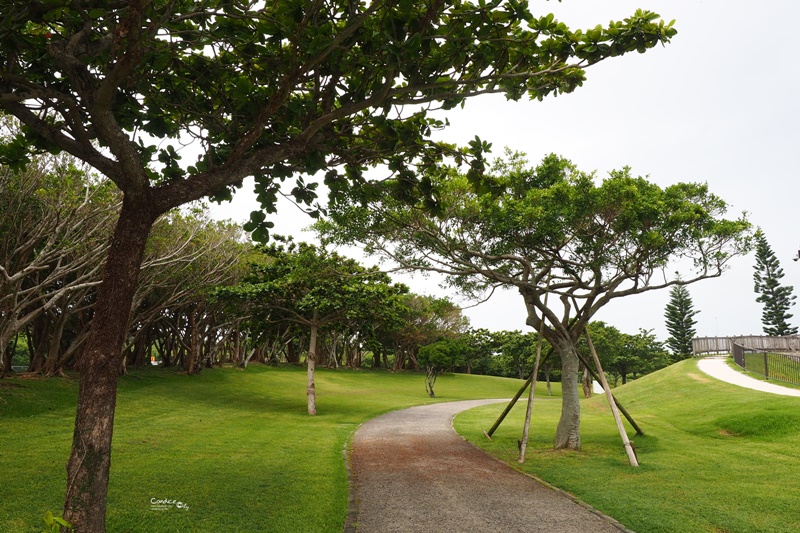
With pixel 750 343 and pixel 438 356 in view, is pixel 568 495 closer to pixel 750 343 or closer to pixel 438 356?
pixel 438 356

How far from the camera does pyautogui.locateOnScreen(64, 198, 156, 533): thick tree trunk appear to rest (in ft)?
15.2

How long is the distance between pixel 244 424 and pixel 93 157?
15539 mm

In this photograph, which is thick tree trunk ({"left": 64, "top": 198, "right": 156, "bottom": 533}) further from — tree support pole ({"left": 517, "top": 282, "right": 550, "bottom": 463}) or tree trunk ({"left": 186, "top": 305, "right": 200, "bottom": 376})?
tree trunk ({"left": 186, "top": 305, "right": 200, "bottom": 376})

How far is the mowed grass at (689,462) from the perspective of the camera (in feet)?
25.2

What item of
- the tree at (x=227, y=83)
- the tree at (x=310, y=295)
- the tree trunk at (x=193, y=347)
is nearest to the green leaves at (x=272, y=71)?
the tree at (x=227, y=83)

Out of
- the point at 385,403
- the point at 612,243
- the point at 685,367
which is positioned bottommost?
the point at 385,403

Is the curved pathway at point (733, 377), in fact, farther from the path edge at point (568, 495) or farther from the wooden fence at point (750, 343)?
the path edge at point (568, 495)

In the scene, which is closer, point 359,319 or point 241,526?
point 241,526

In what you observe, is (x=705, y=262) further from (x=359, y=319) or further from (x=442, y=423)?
(x=359, y=319)

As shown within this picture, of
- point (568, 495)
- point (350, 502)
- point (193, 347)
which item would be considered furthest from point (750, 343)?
point (193, 347)

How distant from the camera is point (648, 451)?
13570 millimetres

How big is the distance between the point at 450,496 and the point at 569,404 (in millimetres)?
6459

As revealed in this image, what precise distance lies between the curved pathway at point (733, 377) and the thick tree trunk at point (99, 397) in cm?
2388

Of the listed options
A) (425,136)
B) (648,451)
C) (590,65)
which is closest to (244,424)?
(648,451)
